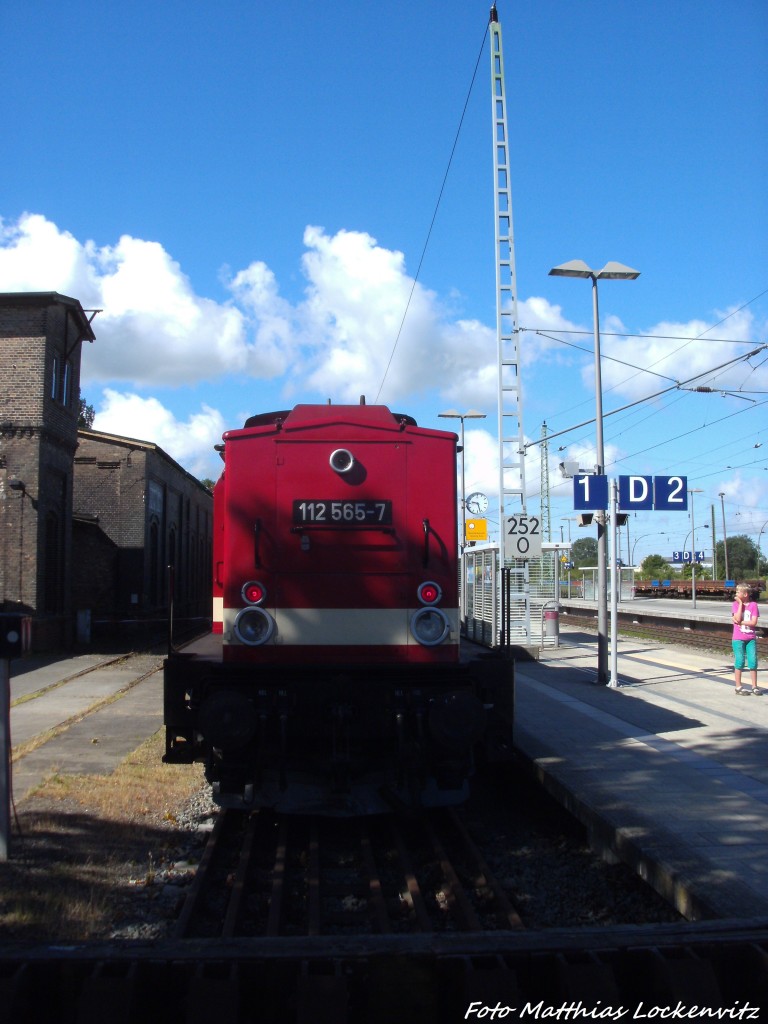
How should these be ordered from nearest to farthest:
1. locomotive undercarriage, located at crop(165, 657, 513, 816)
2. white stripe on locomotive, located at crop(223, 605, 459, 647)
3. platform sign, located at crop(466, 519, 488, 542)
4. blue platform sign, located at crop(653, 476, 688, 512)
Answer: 1. locomotive undercarriage, located at crop(165, 657, 513, 816)
2. white stripe on locomotive, located at crop(223, 605, 459, 647)
3. blue platform sign, located at crop(653, 476, 688, 512)
4. platform sign, located at crop(466, 519, 488, 542)

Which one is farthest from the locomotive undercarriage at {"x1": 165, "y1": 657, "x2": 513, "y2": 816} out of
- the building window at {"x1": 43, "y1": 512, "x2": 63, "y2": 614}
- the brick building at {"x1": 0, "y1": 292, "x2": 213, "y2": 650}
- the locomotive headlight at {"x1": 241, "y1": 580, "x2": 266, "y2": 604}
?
the building window at {"x1": 43, "y1": 512, "x2": 63, "y2": 614}

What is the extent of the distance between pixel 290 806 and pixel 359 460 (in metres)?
2.66

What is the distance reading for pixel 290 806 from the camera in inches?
251

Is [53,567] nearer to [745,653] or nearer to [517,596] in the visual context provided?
[517,596]

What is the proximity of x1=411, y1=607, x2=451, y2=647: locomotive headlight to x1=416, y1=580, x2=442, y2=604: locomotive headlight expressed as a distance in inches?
2.8

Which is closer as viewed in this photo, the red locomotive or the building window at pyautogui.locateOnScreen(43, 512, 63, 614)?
the red locomotive

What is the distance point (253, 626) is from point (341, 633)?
2.23 ft

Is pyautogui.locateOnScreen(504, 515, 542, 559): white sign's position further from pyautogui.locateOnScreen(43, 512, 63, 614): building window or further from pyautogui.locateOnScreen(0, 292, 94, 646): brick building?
pyautogui.locateOnScreen(43, 512, 63, 614): building window

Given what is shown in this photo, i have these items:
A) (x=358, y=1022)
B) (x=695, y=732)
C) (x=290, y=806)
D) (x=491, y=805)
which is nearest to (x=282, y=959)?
(x=358, y=1022)

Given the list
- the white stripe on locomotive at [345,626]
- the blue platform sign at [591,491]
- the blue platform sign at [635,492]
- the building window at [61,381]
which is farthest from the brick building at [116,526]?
the white stripe on locomotive at [345,626]

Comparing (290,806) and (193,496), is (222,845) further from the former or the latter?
(193,496)

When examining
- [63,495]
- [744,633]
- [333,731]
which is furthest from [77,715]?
[63,495]

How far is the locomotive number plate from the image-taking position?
6859 millimetres

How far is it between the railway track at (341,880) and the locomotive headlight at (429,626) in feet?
4.93
